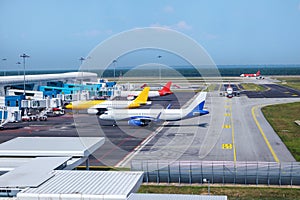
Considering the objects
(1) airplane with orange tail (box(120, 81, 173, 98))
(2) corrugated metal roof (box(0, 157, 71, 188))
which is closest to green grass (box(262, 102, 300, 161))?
(2) corrugated metal roof (box(0, 157, 71, 188))

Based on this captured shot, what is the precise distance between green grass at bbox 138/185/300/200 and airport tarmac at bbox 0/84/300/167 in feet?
25.9

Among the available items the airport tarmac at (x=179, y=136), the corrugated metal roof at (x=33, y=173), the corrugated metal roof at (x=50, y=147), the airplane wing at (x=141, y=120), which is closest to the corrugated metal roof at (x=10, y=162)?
the corrugated metal roof at (x=50, y=147)

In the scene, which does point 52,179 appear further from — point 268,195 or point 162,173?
point 268,195

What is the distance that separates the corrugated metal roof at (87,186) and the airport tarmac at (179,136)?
1486 cm

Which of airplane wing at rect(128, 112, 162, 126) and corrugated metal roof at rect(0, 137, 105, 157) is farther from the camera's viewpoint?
airplane wing at rect(128, 112, 162, 126)

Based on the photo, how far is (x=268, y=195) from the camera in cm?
2955

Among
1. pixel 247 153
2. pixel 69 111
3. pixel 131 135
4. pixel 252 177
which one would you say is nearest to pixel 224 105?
pixel 69 111

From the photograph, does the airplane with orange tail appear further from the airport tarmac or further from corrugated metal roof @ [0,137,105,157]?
corrugated metal roof @ [0,137,105,157]

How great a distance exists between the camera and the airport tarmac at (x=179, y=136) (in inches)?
1647

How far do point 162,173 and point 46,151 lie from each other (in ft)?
31.8

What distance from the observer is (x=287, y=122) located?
63281 millimetres

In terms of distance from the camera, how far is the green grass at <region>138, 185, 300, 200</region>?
29344 millimetres

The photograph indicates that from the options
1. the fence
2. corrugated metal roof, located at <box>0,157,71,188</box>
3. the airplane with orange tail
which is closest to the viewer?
corrugated metal roof, located at <box>0,157,71,188</box>

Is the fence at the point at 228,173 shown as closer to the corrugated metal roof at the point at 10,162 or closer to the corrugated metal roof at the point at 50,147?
the corrugated metal roof at the point at 50,147
